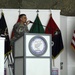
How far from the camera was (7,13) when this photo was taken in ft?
22.5

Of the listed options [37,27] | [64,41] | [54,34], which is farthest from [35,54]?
[64,41]

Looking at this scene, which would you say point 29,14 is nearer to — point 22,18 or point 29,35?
point 22,18

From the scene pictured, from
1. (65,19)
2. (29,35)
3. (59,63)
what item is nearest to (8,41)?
(59,63)

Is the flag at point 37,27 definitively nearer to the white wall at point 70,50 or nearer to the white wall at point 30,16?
the white wall at point 30,16

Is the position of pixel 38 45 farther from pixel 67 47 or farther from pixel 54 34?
pixel 67 47

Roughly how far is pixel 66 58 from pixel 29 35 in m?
3.79

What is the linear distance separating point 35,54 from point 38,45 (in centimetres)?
12

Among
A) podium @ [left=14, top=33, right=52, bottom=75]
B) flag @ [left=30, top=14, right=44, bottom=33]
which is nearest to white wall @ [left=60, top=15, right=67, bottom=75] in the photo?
flag @ [left=30, top=14, right=44, bottom=33]

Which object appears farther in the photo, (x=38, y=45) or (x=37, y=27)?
(x=37, y=27)

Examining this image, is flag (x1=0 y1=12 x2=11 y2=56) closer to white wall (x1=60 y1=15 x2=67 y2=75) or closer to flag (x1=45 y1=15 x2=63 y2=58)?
flag (x1=45 y1=15 x2=63 y2=58)

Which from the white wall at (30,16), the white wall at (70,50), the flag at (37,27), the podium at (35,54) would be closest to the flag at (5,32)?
the white wall at (30,16)

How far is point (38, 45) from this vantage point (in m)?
3.91

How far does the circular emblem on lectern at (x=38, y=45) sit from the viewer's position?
153 inches

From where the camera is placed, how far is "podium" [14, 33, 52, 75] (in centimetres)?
388
